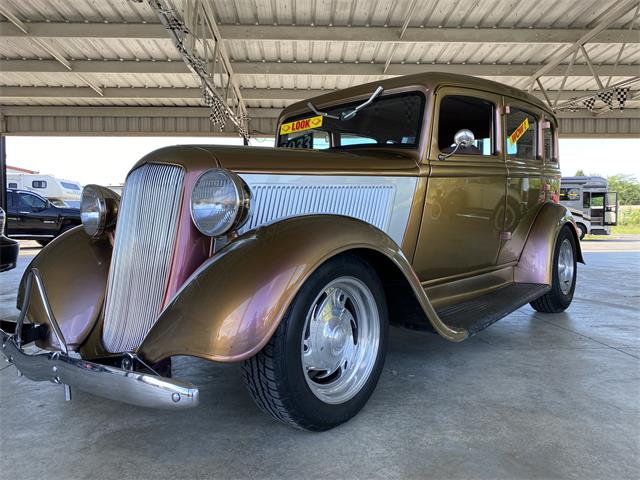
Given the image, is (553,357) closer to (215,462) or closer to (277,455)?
(277,455)

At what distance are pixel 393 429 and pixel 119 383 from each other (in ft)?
3.77

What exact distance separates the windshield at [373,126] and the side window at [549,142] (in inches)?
72.4

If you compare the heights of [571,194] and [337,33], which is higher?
[337,33]

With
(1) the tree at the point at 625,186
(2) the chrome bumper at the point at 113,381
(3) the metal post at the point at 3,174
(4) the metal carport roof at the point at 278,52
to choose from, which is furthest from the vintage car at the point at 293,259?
(1) the tree at the point at 625,186

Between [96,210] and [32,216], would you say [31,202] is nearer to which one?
[32,216]

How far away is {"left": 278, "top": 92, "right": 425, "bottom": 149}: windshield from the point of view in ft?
9.52

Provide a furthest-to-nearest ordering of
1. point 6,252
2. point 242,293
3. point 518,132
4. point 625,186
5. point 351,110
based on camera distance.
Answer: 1. point 625,186
2. point 6,252
3. point 518,132
4. point 351,110
5. point 242,293

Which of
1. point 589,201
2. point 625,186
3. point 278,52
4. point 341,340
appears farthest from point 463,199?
point 625,186

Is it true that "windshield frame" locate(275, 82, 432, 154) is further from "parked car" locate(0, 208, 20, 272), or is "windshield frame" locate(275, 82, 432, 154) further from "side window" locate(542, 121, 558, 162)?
"parked car" locate(0, 208, 20, 272)

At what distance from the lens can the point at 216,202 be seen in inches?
74.3

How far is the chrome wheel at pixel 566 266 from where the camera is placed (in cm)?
433

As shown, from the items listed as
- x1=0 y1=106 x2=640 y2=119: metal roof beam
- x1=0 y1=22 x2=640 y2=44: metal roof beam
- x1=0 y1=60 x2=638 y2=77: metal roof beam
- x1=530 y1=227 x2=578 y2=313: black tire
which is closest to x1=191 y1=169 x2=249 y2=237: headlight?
x1=530 y1=227 x2=578 y2=313: black tire

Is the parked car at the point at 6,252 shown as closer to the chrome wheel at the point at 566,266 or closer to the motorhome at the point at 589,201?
the chrome wheel at the point at 566,266

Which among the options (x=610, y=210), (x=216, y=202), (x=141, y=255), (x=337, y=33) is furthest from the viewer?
(x=610, y=210)
